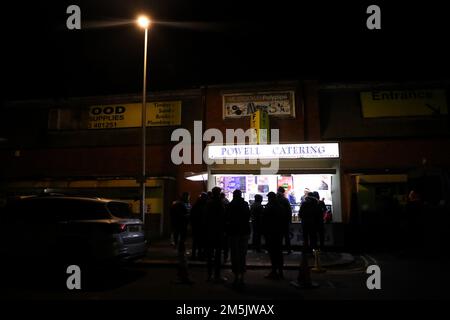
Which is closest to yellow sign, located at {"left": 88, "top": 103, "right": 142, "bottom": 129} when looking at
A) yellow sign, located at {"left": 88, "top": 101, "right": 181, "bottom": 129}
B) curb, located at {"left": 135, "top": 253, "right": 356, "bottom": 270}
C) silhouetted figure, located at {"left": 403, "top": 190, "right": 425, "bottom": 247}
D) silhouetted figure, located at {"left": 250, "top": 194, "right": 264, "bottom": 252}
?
yellow sign, located at {"left": 88, "top": 101, "right": 181, "bottom": 129}

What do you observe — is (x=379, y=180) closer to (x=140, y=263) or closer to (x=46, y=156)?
(x=140, y=263)

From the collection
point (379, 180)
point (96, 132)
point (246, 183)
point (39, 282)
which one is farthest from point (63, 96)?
point (379, 180)

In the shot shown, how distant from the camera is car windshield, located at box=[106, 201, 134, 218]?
8703 mm

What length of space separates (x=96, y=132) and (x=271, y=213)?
13196 mm

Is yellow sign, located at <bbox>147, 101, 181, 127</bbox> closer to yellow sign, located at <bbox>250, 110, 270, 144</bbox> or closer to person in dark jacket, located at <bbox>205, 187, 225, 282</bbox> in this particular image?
yellow sign, located at <bbox>250, 110, 270, 144</bbox>

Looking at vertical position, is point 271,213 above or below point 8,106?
below

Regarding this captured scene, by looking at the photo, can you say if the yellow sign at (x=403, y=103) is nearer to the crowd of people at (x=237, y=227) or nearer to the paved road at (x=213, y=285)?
the paved road at (x=213, y=285)

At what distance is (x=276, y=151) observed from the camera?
1369 centimetres

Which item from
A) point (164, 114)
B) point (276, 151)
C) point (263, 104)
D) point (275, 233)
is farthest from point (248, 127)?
point (275, 233)

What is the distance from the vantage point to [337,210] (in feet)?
44.7

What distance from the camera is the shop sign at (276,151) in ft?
44.2

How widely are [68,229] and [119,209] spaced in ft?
4.31

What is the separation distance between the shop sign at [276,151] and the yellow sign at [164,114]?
14.8 feet

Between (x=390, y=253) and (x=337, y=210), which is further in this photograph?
(x=337, y=210)
